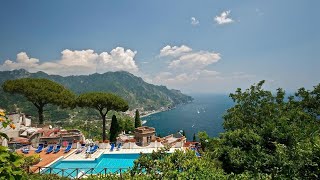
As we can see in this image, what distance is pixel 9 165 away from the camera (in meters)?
2.91

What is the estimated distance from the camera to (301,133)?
9859 millimetres

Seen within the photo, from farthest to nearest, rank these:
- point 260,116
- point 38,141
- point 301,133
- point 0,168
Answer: point 38,141
point 260,116
point 301,133
point 0,168

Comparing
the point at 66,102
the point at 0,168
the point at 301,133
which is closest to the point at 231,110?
the point at 301,133

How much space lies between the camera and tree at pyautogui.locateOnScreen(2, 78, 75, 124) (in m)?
29.7

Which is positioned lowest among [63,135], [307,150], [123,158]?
[123,158]

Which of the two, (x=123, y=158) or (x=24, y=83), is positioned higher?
(x=24, y=83)

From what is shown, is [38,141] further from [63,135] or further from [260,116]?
[260,116]

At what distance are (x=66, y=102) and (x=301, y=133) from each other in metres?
27.3

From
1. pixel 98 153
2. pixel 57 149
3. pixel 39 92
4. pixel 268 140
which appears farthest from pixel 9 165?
pixel 39 92

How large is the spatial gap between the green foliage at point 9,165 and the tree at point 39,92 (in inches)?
1153

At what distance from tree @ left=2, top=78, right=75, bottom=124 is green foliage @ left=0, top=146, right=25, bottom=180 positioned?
29.3 m

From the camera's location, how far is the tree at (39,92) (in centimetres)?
2969

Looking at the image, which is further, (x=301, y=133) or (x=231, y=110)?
(x=231, y=110)

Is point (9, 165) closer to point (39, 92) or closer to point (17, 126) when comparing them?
point (17, 126)
